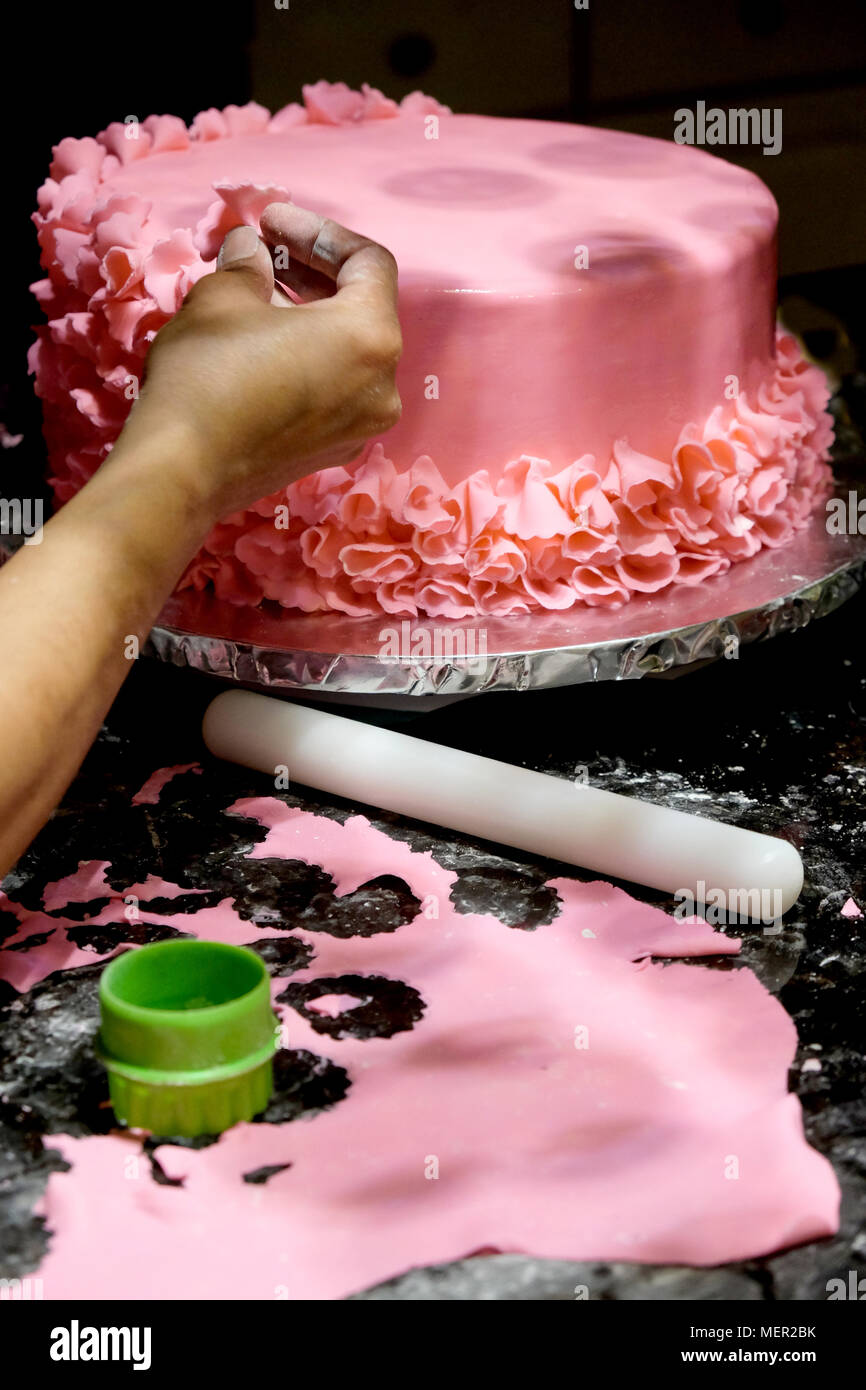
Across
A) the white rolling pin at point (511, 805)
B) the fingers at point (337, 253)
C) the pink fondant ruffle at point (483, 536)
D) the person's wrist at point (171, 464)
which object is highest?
the fingers at point (337, 253)

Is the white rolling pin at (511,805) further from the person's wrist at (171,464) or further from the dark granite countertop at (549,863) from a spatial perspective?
the person's wrist at (171,464)

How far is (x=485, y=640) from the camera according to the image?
155 cm

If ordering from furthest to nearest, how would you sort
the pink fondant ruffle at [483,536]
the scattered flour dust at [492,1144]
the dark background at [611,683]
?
the pink fondant ruffle at [483,536]
the dark background at [611,683]
the scattered flour dust at [492,1144]

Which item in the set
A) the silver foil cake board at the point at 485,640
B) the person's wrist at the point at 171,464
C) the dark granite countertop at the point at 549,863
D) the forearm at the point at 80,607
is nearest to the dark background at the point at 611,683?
the dark granite countertop at the point at 549,863

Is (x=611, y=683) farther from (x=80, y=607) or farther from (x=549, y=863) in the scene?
(x=80, y=607)

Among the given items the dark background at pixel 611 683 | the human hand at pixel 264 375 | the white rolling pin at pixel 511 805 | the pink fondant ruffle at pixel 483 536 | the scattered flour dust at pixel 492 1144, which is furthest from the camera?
the pink fondant ruffle at pixel 483 536

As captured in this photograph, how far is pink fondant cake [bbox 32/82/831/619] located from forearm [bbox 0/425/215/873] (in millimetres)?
422

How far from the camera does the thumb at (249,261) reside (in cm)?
136

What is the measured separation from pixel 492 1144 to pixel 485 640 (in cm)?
61

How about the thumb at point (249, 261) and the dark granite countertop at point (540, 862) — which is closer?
the dark granite countertop at point (540, 862)

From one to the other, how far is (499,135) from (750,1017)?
4.37ft

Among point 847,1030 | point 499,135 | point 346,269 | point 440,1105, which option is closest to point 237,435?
point 346,269

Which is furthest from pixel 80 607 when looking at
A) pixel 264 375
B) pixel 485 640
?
pixel 485 640

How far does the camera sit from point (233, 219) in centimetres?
156
